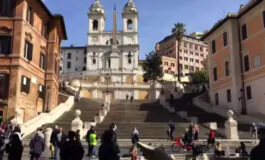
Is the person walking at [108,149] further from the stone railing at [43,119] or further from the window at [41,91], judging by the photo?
the window at [41,91]

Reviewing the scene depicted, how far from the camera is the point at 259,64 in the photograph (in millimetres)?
29797

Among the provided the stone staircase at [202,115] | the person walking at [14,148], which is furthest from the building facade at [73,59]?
the person walking at [14,148]

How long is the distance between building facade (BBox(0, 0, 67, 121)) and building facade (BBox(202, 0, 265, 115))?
20166mm

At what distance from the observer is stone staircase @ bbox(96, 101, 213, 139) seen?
25.4 metres

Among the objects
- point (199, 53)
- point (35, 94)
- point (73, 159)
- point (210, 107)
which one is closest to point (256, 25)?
point (210, 107)

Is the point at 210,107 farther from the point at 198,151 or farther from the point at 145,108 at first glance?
the point at 198,151

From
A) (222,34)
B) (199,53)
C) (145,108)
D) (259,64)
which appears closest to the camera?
(259,64)

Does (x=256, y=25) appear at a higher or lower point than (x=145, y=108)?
higher

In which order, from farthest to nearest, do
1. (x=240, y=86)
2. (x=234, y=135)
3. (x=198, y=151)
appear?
(x=240, y=86) < (x=234, y=135) < (x=198, y=151)

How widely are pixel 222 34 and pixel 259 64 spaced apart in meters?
7.65

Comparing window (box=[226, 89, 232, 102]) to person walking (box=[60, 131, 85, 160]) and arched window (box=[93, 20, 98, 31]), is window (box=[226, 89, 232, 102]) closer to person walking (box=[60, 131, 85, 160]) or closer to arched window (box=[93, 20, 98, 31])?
person walking (box=[60, 131, 85, 160])

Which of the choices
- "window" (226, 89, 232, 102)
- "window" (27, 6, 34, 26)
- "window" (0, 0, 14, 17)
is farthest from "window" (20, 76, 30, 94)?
"window" (226, 89, 232, 102)

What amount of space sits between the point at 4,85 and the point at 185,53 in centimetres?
10495

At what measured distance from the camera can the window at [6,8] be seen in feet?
89.2
